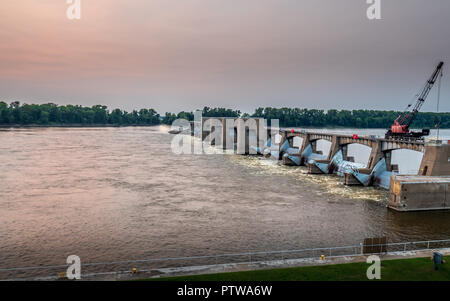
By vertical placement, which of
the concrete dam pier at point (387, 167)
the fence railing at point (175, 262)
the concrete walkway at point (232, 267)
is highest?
the concrete dam pier at point (387, 167)

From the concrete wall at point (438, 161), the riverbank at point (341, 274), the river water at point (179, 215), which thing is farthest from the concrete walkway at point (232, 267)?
the concrete wall at point (438, 161)

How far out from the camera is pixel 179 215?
1532 inches

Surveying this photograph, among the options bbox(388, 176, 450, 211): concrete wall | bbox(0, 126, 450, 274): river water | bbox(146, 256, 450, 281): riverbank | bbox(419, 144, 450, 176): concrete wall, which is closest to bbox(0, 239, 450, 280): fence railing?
bbox(0, 126, 450, 274): river water

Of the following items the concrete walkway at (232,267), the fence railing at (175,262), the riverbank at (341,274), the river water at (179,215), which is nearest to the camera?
the riverbank at (341,274)

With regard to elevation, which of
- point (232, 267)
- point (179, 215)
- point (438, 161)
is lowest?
point (179, 215)

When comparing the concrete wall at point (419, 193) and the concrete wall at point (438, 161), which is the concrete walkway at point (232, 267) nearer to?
the concrete wall at point (419, 193)

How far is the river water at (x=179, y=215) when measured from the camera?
2953cm

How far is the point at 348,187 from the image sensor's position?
5653 cm

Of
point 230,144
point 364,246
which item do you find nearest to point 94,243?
point 364,246

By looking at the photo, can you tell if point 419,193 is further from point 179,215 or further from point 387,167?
point 179,215

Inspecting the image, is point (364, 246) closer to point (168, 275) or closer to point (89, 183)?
point (168, 275)

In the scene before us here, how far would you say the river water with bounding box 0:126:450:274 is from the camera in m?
29.5

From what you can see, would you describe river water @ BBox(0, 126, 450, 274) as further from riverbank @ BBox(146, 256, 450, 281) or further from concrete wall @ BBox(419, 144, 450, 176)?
riverbank @ BBox(146, 256, 450, 281)

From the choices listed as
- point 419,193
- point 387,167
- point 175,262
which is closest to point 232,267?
point 175,262
